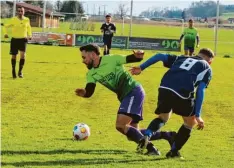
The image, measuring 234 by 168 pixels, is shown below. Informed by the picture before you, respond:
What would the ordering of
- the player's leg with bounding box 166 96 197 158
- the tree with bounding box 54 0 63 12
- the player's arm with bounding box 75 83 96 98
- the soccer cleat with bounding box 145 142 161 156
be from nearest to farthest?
1. the player's leg with bounding box 166 96 197 158
2. the player's arm with bounding box 75 83 96 98
3. the soccer cleat with bounding box 145 142 161 156
4. the tree with bounding box 54 0 63 12

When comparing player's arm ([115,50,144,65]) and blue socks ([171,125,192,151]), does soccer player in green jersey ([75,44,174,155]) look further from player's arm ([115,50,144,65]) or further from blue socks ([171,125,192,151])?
blue socks ([171,125,192,151])

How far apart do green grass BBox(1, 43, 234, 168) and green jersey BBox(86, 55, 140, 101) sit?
966 millimetres

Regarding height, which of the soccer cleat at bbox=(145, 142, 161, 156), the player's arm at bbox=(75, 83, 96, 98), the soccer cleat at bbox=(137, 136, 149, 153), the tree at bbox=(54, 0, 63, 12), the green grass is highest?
the tree at bbox=(54, 0, 63, 12)

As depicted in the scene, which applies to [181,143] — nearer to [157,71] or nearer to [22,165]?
[22,165]

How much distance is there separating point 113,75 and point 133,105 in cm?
51

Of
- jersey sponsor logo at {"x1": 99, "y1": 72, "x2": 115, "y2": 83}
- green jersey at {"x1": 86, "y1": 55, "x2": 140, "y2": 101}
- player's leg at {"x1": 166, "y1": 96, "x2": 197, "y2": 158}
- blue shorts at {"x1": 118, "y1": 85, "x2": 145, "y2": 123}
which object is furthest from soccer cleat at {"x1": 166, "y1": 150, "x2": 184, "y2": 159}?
jersey sponsor logo at {"x1": 99, "y1": 72, "x2": 115, "y2": 83}

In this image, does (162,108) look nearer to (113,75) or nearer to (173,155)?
(173,155)

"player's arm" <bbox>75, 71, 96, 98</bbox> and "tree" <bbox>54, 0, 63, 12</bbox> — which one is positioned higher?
"tree" <bbox>54, 0, 63, 12</bbox>

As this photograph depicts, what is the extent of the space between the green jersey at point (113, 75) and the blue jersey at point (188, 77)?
2.26ft

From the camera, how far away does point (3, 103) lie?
36.4 ft

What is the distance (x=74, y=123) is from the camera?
940 centimetres

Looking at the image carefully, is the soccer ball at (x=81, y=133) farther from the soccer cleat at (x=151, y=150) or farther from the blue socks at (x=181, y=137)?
the blue socks at (x=181, y=137)

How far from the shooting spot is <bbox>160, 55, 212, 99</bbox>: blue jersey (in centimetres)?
659

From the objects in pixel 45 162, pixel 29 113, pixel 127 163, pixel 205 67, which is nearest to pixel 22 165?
pixel 45 162
